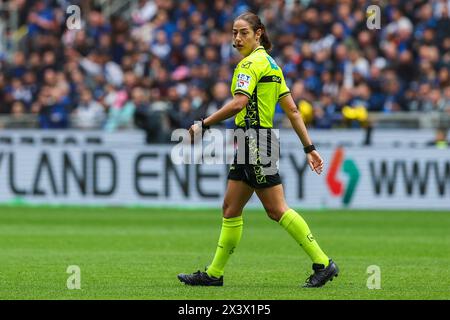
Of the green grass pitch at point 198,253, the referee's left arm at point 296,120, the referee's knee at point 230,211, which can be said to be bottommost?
the green grass pitch at point 198,253

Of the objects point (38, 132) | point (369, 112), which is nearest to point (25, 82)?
point (38, 132)

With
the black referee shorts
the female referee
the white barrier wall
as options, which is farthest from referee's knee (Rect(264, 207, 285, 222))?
the white barrier wall

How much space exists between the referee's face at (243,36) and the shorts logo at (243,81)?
31 cm

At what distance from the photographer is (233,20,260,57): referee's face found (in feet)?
31.3

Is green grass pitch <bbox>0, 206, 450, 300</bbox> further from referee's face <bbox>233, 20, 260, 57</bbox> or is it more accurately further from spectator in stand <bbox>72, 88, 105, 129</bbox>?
spectator in stand <bbox>72, 88, 105, 129</bbox>

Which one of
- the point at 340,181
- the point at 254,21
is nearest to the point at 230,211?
the point at 254,21

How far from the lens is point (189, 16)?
88.2 ft

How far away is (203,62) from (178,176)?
472cm

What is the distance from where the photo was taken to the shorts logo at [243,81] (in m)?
9.38

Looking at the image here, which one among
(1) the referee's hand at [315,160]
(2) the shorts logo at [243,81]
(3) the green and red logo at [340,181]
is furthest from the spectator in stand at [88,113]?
(2) the shorts logo at [243,81]

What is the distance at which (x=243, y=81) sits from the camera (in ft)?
30.9

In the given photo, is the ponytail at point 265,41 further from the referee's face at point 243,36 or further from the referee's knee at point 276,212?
the referee's knee at point 276,212

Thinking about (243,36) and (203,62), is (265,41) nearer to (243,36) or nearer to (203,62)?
(243,36)
